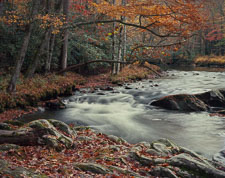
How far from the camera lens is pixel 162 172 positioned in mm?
5816

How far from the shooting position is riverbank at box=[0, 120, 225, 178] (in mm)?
5250

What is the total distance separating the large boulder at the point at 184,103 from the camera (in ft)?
45.1

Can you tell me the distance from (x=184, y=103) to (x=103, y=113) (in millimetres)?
4714

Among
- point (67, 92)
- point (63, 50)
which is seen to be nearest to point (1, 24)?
point (63, 50)

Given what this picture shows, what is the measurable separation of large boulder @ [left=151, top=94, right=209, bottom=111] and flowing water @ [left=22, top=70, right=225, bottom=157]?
22.1 inches

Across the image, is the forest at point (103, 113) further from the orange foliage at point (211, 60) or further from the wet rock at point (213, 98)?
the orange foliage at point (211, 60)

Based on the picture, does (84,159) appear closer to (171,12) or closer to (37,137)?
(37,137)

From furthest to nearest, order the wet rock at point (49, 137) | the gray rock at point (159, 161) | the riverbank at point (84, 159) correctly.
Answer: the wet rock at point (49, 137), the gray rock at point (159, 161), the riverbank at point (84, 159)

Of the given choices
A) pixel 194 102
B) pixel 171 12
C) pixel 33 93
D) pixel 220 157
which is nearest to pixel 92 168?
pixel 220 157

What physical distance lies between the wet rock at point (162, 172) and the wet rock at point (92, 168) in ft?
3.88

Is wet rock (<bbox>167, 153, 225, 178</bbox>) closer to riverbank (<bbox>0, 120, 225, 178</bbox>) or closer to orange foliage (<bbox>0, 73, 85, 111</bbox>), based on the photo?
riverbank (<bbox>0, 120, 225, 178</bbox>)

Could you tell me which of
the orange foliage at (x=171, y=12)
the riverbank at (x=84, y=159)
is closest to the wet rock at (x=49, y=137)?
the riverbank at (x=84, y=159)

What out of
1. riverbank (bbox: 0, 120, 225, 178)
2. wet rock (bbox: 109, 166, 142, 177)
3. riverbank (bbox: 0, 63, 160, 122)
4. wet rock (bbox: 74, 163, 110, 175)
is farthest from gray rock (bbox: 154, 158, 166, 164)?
riverbank (bbox: 0, 63, 160, 122)

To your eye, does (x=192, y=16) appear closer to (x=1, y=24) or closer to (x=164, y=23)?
(x=164, y=23)
